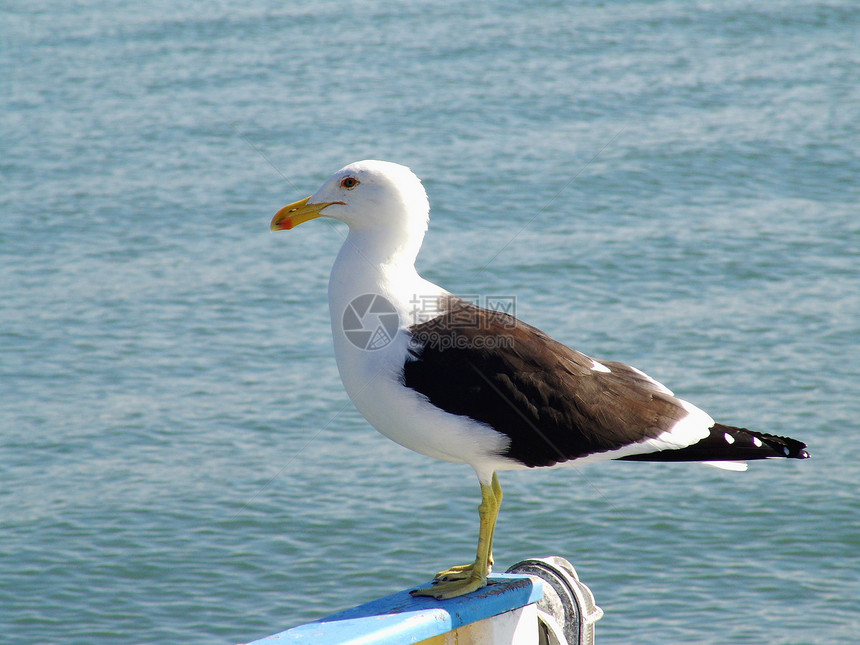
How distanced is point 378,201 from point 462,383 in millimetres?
925

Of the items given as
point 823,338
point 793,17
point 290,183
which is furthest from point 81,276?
point 793,17

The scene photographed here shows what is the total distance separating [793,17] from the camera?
1046 inches

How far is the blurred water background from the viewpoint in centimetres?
923

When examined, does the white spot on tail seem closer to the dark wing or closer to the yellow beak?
the dark wing

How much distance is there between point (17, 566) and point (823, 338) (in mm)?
9348

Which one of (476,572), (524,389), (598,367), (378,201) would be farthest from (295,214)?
(476,572)

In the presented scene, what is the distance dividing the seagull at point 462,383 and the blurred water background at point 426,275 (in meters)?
3.79

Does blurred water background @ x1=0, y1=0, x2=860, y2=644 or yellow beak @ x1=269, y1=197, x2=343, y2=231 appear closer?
yellow beak @ x1=269, y1=197, x2=343, y2=231

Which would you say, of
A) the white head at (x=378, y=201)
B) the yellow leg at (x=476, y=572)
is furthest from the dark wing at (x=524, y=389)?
the white head at (x=378, y=201)

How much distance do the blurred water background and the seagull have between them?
12.4ft

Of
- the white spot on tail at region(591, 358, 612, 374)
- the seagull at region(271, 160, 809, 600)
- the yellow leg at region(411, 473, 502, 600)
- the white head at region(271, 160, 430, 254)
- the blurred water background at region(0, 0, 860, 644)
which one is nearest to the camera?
the seagull at region(271, 160, 809, 600)

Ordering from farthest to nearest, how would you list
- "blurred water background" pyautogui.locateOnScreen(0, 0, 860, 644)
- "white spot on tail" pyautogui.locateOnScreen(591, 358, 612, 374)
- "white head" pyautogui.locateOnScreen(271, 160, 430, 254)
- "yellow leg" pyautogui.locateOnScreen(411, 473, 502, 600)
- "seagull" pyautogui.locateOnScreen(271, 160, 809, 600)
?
"blurred water background" pyautogui.locateOnScreen(0, 0, 860, 644)
"white spot on tail" pyautogui.locateOnScreen(591, 358, 612, 374)
"white head" pyautogui.locateOnScreen(271, 160, 430, 254)
"yellow leg" pyautogui.locateOnScreen(411, 473, 502, 600)
"seagull" pyautogui.locateOnScreen(271, 160, 809, 600)

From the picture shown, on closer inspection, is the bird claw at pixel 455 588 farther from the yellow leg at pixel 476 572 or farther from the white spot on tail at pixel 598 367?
the white spot on tail at pixel 598 367

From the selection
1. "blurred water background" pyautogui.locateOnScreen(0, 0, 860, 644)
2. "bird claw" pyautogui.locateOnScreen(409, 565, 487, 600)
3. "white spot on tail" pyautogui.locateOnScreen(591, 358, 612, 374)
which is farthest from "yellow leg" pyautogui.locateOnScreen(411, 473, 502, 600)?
"blurred water background" pyautogui.locateOnScreen(0, 0, 860, 644)
